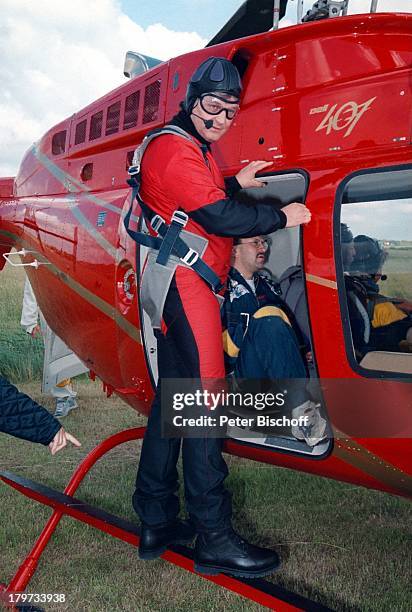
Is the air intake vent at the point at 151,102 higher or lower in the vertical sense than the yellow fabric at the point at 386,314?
higher

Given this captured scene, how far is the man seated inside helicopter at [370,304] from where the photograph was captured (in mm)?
2770

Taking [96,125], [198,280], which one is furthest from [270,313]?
[96,125]

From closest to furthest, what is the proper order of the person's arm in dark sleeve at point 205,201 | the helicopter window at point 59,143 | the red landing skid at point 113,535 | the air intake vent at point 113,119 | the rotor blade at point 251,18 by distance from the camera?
the person's arm in dark sleeve at point 205,201 → the red landing skid at point 113,535 → the air intake vent at point 113,119 → the helicopter window at point 59,143 → the rotor blade at point 251,18

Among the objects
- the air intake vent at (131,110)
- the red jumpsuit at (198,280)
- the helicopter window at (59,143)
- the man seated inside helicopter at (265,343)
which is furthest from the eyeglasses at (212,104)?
the helicopter window at (59,143)

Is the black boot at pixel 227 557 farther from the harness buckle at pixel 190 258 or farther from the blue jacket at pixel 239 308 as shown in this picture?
the harness buckle at pixel 190 258

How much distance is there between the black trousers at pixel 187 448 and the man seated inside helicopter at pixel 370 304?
0.64 meters

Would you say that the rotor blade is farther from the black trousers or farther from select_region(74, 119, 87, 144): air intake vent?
the black trousers

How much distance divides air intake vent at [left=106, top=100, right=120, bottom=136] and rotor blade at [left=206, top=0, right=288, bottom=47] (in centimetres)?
171

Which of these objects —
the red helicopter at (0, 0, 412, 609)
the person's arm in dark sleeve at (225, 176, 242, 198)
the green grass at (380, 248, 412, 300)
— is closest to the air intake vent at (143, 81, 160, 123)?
the red helicopter at (0, 0, 412, 609)

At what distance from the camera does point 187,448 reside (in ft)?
8.98

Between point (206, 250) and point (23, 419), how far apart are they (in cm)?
120

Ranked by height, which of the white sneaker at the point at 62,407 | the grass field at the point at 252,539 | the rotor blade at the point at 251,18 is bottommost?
the grass field at the point at 252,539

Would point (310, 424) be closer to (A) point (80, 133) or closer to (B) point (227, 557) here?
(B) point (227, 557)

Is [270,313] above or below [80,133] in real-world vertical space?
below
